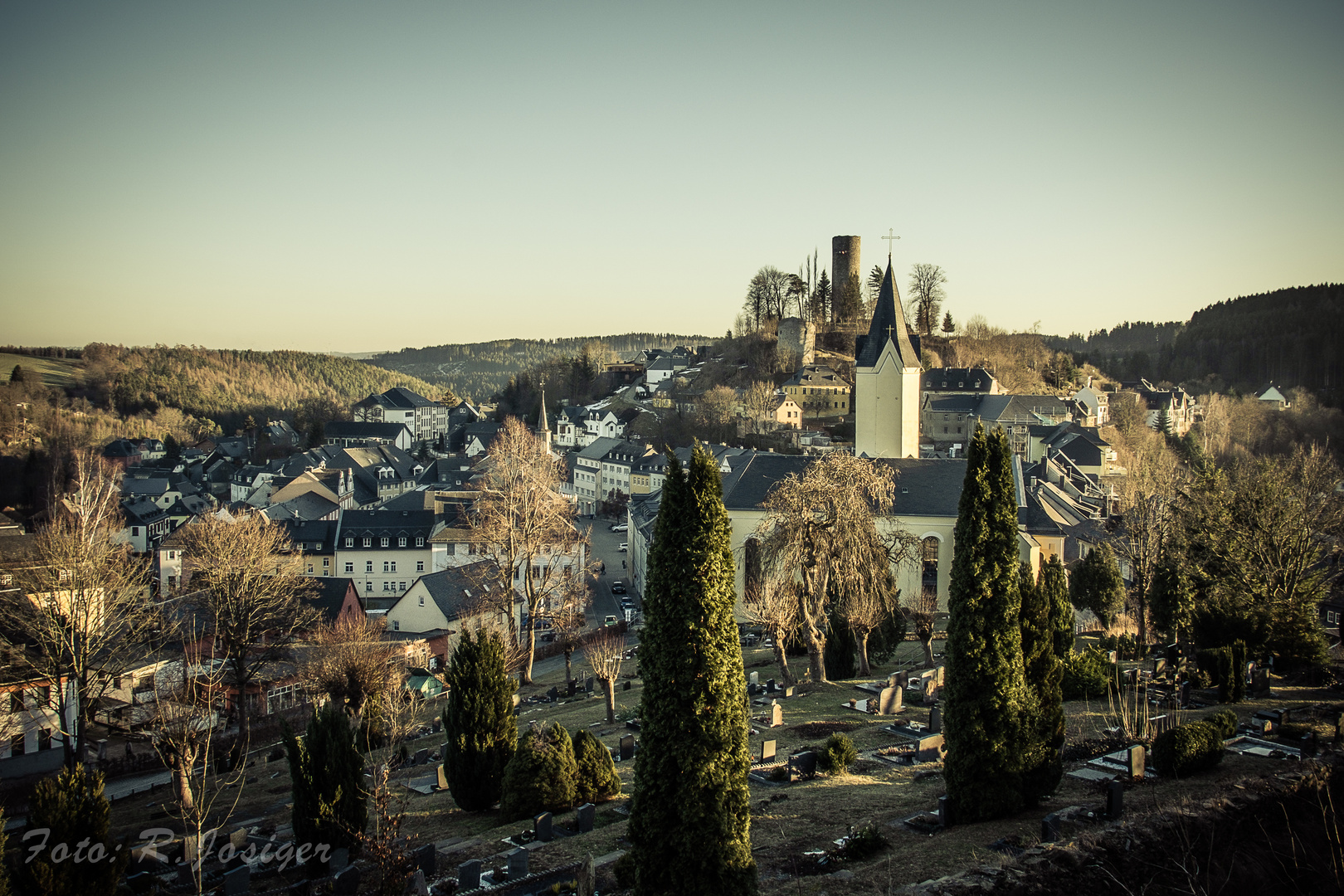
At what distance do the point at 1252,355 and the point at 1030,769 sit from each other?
426ft

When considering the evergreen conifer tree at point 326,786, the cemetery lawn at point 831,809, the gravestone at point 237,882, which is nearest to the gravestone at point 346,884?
the evergreen conifer tree at point 326,786

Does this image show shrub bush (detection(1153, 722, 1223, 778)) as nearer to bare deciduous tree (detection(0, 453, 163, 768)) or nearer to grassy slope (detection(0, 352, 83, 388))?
bare deciduous tree (detection(0, 453, 163, 768))

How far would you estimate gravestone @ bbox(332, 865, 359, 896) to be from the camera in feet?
43.9

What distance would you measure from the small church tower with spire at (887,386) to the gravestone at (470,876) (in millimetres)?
38524

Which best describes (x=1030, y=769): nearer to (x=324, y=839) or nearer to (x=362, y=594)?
(x=324, y=839)

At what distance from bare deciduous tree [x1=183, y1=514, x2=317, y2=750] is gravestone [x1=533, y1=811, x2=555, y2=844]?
13.5m

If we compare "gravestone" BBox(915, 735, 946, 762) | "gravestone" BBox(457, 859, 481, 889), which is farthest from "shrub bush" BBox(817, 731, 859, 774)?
"gravestone" BBox(457, 859, 481, 889)

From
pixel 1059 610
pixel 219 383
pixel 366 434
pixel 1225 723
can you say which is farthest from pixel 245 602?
pixel 219 383

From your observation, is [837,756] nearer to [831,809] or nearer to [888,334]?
[831,809]

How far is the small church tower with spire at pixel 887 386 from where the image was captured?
159 ft

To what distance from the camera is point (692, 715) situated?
1163 centimetres

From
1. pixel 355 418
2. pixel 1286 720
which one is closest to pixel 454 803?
pixel 1286 720

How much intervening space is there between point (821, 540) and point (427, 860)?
595 inches

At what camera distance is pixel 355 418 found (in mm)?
135875
